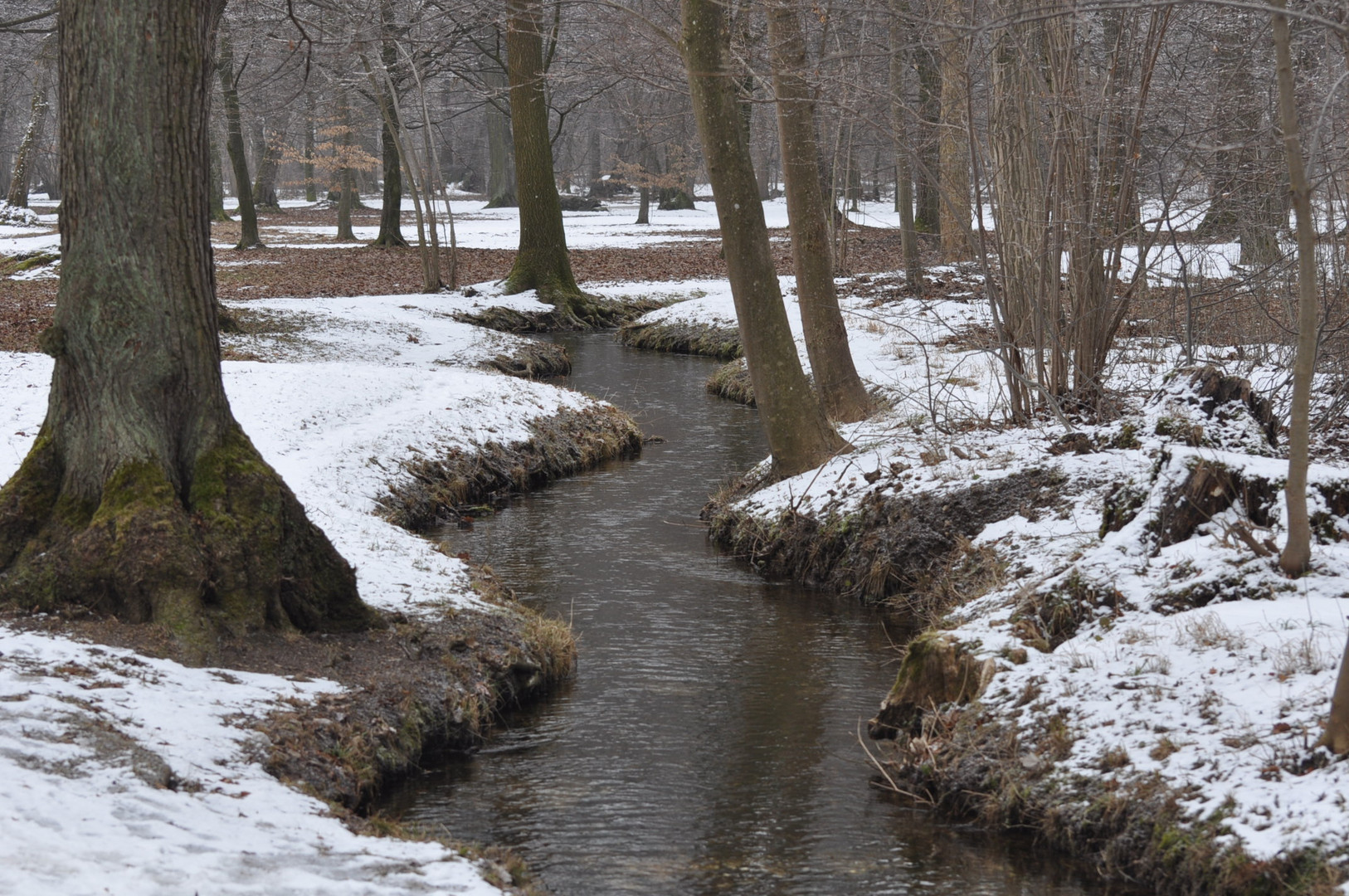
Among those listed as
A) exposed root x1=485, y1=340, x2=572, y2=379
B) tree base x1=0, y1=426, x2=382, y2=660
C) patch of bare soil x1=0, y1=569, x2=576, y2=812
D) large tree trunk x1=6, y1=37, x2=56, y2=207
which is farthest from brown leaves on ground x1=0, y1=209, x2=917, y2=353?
patch of bare soil x1=0, y1=569, x2=576, y2=812

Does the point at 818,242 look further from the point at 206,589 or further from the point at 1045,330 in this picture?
the point at 206,589

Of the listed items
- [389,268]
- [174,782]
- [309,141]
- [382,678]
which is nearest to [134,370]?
[382,678]

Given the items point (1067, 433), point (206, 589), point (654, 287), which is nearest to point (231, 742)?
point (206, 589)

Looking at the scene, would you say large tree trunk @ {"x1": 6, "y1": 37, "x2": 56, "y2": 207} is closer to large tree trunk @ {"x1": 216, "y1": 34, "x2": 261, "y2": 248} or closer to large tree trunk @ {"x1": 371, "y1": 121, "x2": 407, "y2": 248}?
large tree trunk @ {"x1": 216, "y1": 34, "x2": 261, "y2": 248}

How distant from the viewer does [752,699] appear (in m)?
6.54

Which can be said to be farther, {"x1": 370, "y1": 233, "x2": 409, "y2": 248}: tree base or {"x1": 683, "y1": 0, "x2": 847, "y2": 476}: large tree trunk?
{"x1": 370, "y1": 233, "x2": 409, "y2": 248}: tree base

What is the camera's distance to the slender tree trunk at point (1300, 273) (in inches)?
171

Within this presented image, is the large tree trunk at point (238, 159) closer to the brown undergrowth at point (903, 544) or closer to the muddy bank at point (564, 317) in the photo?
the muddy bank at point (564, 317)

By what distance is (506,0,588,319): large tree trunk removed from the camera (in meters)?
20.8

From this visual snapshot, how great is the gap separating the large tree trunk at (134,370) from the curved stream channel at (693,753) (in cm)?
155

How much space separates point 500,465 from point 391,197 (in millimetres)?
21185

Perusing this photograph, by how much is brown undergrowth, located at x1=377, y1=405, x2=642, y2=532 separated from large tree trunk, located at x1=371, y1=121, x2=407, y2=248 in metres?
18.5

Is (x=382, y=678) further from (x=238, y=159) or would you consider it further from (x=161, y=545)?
(x=238, y=159)

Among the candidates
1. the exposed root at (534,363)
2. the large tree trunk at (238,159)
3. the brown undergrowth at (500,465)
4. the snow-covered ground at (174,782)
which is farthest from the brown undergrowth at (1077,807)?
the large tree trunk at (238,159)
